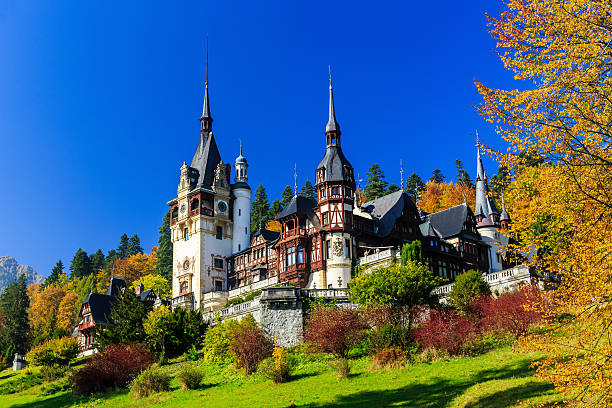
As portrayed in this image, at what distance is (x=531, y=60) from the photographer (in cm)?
1368

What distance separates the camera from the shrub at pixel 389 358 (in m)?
30.0

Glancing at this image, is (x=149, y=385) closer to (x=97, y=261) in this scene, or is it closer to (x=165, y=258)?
(x=165, y=258)

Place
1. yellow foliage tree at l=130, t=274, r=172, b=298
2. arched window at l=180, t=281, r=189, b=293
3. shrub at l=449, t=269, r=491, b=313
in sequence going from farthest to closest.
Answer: yellow foliage tree at l=130, t=274, r=172, b=298
arched window at l=180, t=281, r=189, b=293
shrub at l=449, t=269, r=491, b=313

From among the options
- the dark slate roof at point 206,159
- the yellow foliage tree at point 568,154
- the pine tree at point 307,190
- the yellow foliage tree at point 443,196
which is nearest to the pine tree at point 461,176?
the yellow foliage tree at point 443,196

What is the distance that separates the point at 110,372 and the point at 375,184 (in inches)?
2341

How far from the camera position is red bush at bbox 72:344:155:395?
36.7 metres

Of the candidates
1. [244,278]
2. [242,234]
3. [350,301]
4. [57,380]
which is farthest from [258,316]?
[242,234]

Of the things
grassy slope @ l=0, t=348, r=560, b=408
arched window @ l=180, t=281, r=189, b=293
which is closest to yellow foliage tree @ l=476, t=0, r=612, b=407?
grassy slope @ l=0, t=348, r=560, b=408

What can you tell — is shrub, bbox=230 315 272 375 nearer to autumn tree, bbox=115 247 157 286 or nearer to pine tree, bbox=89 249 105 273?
autumn tree, bbox=115 247 157 286

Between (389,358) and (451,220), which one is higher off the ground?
(451,220)

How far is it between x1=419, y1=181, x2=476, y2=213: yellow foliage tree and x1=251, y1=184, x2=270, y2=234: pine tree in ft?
78.3

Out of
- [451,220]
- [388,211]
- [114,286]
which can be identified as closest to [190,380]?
[388,211]

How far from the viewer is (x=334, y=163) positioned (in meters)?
52.4

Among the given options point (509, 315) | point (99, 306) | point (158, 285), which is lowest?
point (509, 315)
